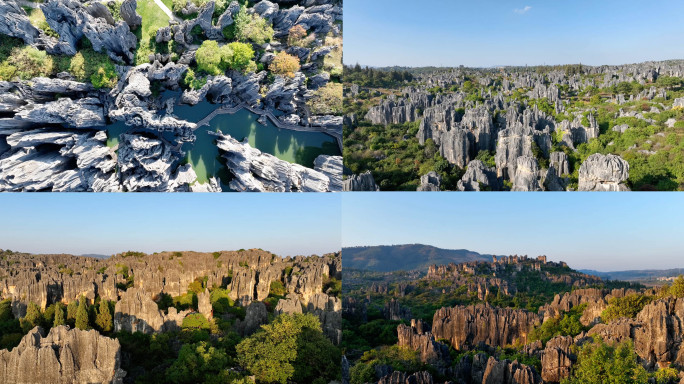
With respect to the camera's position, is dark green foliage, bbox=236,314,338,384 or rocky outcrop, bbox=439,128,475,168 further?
dark green foliage, bbox=236,314,338,384

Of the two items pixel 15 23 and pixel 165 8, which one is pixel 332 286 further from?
pixel 15 23

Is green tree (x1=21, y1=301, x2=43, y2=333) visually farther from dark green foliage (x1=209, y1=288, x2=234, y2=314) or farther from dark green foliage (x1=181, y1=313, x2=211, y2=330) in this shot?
dark green foliage (x1=209, y1=288, x2=234, y2=314)

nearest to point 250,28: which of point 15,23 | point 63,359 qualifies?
point 15,23

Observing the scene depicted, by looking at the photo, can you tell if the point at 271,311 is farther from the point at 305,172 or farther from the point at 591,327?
the point at 591,327

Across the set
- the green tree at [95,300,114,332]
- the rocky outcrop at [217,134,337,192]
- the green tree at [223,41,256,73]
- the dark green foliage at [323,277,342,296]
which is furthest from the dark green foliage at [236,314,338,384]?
the green tree at [223,41,256,73]

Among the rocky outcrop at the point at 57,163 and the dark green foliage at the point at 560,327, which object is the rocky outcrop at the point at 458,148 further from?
the rocky outcrop at the point at 57,163

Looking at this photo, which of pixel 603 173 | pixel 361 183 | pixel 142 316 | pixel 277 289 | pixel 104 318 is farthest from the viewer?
pixel 277 289
